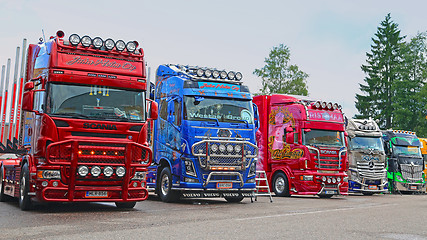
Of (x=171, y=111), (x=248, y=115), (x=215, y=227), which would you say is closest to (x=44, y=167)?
(x=215, y=227)

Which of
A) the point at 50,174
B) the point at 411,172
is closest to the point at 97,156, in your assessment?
the point at 50,174

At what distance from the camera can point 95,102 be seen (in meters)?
12.0

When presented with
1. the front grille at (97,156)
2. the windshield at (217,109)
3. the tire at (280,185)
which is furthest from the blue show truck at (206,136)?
the tire at (280,185)

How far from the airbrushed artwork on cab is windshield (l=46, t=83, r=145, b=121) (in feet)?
32.4

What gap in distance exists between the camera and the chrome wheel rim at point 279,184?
21.7 meters

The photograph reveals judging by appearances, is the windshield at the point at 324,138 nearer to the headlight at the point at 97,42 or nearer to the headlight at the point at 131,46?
the headlight at the point at 131,46

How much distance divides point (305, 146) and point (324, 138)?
2.84 ft

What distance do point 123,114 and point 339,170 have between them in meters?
11.8

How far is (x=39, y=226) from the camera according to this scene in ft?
30.9

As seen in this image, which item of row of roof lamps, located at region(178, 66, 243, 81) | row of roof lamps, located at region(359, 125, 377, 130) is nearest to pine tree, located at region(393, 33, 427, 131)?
row of roof lamps, located at region(359, 125, 377, 130)

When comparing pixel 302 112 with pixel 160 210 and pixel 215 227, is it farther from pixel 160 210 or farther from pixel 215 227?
pixel 215 227

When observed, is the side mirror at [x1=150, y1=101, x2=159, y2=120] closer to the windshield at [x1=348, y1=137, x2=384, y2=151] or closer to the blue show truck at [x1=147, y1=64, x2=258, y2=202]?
the blue show truck at [x1=147, y1=64, x2=258, y2=202]

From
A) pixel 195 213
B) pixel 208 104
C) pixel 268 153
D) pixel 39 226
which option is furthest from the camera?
pixel 268 153

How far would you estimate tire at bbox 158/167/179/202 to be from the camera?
626 inches
